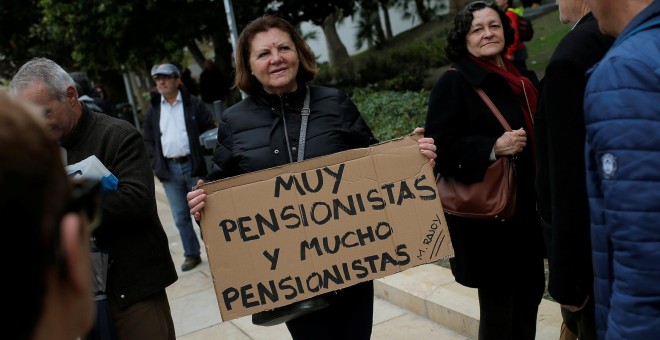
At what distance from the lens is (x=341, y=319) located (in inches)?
115

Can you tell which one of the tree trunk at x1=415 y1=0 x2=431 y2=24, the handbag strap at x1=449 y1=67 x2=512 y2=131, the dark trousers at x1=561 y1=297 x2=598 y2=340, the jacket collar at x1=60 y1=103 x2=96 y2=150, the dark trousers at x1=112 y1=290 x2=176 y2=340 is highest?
the tree trunk at x1=415 y1=0 x2=431 y2=24

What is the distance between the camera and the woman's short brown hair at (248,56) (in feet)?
9.72

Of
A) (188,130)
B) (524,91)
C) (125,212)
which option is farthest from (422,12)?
(125,212)

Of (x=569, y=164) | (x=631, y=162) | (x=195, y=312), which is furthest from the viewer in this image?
(x=195, y=312)

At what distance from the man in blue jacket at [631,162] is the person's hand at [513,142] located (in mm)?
1243

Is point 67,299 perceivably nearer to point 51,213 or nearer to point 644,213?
point 51,213

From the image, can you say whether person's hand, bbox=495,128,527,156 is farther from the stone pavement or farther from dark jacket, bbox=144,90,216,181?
dark jacket, bbox=144,90,216,181

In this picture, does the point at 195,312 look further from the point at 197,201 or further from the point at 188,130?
the point at 197,201

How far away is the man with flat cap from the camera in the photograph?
662 centimetres

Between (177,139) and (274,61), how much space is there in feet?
13.0

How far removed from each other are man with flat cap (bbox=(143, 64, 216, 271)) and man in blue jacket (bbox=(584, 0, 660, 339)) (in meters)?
5.28

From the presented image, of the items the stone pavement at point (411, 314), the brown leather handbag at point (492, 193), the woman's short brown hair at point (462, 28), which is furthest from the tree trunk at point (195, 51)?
the brown leather handbag at point (492, 193)

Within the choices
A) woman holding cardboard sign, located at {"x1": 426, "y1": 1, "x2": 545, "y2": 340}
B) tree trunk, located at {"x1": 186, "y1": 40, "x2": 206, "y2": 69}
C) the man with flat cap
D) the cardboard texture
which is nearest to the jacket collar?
the cardboard texture

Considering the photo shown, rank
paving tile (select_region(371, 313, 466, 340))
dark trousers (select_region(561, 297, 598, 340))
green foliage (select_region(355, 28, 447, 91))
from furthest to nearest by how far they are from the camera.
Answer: green foliage (select_region(355, 28, 447, 91)), paving tile (select_region(371, 313, 466, 340)), dark trousers (select_region(561, 297, 598, 340))
